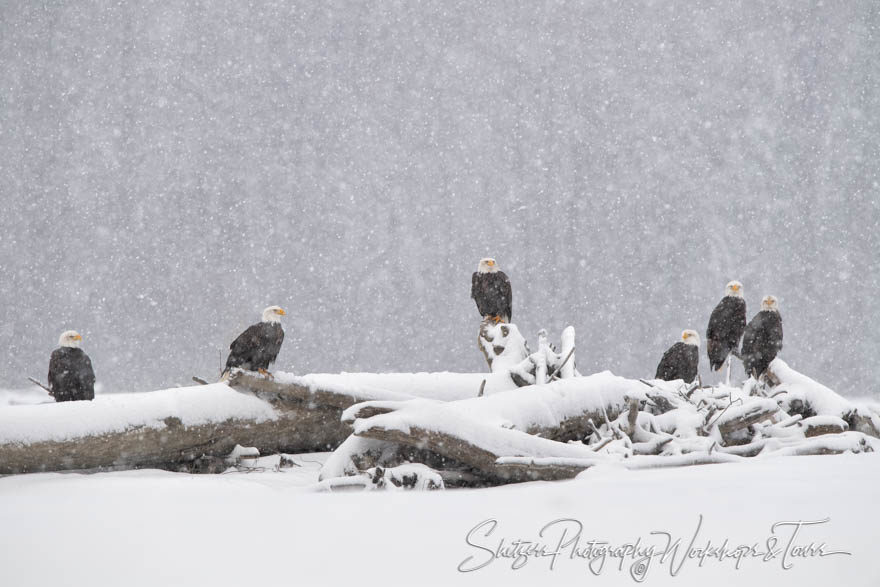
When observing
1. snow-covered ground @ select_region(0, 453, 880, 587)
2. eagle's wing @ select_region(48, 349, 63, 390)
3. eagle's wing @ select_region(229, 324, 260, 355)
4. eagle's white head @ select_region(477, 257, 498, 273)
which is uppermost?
eagle's white head @ select_region(477, 257, 498, 273)

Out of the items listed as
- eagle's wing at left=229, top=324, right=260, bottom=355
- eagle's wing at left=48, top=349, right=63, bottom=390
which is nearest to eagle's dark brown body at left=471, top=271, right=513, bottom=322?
eagle's wing at left=229, top=324, right=260, bottom=355

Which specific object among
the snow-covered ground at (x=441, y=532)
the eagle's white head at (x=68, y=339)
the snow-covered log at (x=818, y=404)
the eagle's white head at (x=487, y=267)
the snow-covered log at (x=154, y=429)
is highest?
the eagle's white head at (x=487, y=267)

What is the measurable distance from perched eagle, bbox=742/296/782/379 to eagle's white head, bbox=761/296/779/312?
23 millimetres

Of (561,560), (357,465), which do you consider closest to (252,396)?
(357,465)

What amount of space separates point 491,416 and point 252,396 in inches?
49.7

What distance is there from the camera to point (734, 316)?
764cm

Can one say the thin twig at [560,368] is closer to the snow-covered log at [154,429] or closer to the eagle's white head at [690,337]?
the snow-covered log at [154,429]

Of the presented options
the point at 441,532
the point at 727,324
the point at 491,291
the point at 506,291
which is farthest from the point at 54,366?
the point at 727,324

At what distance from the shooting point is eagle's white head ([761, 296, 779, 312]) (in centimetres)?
706

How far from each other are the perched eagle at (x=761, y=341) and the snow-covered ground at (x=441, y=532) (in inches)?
156

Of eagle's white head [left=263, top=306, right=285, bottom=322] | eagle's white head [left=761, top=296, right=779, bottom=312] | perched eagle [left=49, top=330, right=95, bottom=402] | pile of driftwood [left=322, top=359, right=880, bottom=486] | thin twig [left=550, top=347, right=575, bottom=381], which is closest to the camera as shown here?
pile of driftwood [left=322, top=359, right=880, bottom=486]

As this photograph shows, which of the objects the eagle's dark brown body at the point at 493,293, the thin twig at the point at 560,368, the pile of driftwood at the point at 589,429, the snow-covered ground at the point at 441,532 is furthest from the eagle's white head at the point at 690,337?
the snow-covered ground at the point at 441,532

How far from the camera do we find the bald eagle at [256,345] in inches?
221

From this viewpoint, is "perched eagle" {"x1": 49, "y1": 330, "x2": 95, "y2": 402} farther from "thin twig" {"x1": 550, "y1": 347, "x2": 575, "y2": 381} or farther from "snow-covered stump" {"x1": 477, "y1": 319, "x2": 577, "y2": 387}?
"thin twig" {"x1": 550, "y1": 347, "x2": 575, "y2": 381}
